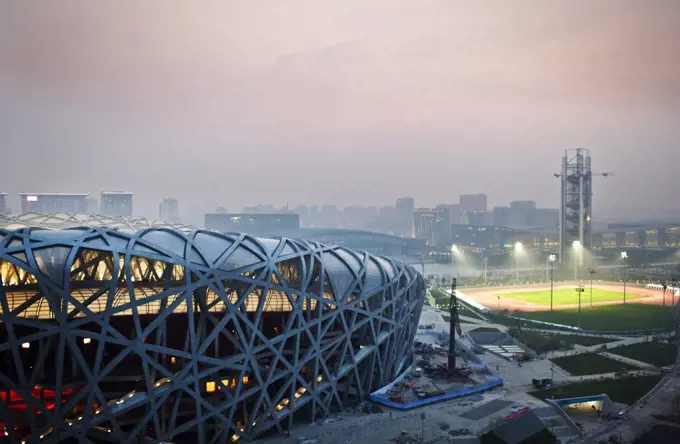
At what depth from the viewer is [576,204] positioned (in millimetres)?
169625

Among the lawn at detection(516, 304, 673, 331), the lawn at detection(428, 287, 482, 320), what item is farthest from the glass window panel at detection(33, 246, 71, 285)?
the lawn at detection(428, 287, 482, 320)

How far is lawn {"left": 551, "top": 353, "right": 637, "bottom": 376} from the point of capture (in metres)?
66.8

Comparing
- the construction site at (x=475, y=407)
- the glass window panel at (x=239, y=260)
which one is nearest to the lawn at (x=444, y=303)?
the construction site at (x=475, y=407)

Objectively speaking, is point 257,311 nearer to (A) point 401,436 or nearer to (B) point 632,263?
(A) point 401,436

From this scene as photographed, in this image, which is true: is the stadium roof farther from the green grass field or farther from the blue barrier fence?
the green grass field

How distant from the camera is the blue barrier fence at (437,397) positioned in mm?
52200

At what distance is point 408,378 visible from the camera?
198 ft

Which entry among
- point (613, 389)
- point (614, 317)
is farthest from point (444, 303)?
A: point (613, 389)

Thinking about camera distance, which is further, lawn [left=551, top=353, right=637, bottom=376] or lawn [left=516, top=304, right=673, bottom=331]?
lawn [left=516, top=304, right=673, bottom=331]

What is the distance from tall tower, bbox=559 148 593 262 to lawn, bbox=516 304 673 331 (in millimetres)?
60380

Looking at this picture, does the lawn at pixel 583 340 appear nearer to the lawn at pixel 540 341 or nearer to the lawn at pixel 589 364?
the lawn at pixel 540 341

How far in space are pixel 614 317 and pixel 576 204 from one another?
3008 inches

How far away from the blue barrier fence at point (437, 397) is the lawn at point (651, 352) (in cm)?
2291

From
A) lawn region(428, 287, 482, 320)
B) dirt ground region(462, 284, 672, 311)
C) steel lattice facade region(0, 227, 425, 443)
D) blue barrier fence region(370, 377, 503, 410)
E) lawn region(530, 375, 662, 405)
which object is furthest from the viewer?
dirt ground region(462, 284, 672, 311)
